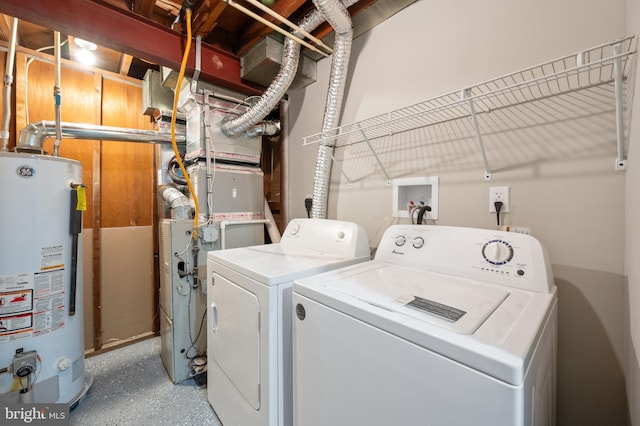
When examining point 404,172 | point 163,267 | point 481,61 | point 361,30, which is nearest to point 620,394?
point 404,172

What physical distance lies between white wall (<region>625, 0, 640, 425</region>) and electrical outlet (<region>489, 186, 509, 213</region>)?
0.37 m

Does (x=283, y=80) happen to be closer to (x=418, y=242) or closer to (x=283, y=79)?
(x=283, y=79)

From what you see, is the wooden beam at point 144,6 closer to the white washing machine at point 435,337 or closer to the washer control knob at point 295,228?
the washer control knob at point 295,228

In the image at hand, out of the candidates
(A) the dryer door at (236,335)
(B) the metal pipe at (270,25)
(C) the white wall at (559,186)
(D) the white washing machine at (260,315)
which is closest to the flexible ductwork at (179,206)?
(D) the white washing machine at (260,315)

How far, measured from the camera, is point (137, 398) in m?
1.76

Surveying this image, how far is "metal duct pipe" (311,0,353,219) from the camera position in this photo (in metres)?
1.48

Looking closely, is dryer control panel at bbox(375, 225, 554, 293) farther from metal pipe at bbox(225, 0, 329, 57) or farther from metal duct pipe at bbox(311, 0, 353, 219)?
metal pipe at bbox(225, 0, 329, 57)

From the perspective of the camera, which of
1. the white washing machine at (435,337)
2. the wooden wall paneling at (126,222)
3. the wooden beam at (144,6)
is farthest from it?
the wooden wall paneling at (126,222)

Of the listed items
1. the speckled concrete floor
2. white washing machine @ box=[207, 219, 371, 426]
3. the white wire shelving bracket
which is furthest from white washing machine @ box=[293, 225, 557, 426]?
the speckled concrete floor

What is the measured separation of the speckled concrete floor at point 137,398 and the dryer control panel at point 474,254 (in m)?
1.54

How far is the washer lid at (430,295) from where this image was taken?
71cm

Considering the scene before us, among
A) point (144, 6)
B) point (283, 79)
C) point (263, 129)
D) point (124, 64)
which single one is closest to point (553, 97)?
point (283, 79)

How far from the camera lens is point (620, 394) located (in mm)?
961

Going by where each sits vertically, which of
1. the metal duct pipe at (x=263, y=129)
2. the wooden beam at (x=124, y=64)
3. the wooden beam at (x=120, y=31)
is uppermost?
the wooden beam at (x=124, y=64)
